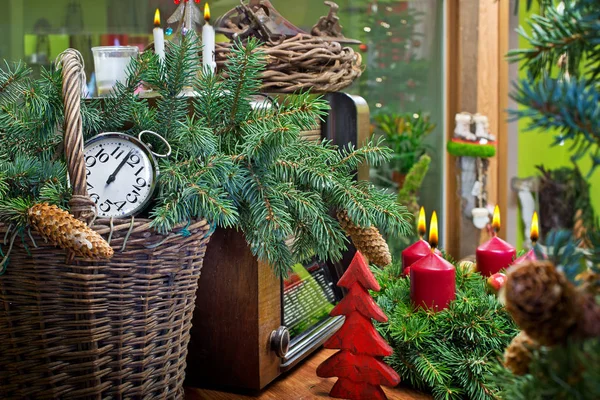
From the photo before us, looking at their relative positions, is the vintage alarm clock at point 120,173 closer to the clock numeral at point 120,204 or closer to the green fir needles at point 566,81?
the clock numeral at point 120,204

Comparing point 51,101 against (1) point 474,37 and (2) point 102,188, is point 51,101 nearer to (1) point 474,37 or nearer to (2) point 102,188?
(2) point 102,188

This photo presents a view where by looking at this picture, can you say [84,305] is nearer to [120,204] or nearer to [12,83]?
[120,204]

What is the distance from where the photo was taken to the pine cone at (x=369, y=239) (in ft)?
2.98

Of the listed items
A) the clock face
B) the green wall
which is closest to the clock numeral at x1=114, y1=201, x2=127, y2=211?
the clock face

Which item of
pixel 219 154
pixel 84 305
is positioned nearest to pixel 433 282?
pixel 219 154

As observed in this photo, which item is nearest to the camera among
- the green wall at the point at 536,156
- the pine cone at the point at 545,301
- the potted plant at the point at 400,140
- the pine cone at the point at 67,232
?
the pine cone at the point at 545,301

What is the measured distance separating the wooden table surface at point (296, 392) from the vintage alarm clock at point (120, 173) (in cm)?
32

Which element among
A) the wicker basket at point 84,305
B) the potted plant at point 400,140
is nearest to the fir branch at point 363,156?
the wicker basket at point 84,305

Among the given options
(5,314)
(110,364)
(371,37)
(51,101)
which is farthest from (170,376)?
(371,37)

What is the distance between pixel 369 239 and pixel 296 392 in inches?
9.6

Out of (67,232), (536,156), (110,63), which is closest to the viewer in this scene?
(67,232)

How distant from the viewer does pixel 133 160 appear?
78cm

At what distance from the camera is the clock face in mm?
768

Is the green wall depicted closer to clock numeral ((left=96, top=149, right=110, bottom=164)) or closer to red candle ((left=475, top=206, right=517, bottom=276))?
red candle ((left=475, top=206, right=517, bottom=276))
